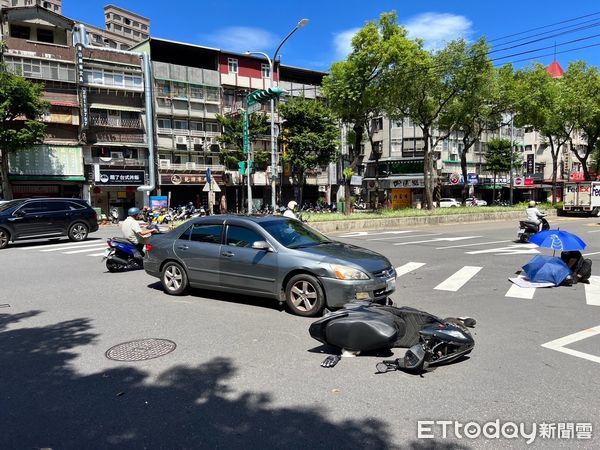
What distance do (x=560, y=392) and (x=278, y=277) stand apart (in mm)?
3836

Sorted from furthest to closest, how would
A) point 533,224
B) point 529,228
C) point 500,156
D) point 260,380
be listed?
point 500,156 → point 529,228 → point 533,224 → point 260,380

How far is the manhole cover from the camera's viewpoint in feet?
16.4

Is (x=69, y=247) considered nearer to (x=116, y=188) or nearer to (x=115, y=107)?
(x=116, y=188)

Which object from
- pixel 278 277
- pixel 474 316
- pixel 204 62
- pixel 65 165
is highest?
pixel 204 62

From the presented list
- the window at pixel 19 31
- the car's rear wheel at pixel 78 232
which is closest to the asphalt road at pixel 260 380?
the car's rear wheel at pixel 78 232

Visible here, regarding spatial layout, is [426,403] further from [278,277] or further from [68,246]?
[68,246]

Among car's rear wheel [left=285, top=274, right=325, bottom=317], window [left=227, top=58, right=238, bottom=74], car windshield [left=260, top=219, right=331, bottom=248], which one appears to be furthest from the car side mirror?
window [left=227, top=58, right=238, bottom=74]

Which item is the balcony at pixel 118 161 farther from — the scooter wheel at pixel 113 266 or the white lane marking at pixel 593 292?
the white lane marking at pixel 593 292

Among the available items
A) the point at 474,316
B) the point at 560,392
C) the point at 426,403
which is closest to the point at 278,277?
the point at 474,316

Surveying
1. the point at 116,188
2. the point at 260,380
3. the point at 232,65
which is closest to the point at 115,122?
the point at 116,188

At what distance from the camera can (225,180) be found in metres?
47.5

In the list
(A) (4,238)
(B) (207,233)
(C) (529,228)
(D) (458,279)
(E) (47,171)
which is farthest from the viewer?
(E) (47,171)

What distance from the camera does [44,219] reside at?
17.0 m

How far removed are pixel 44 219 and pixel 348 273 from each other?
578 inches
